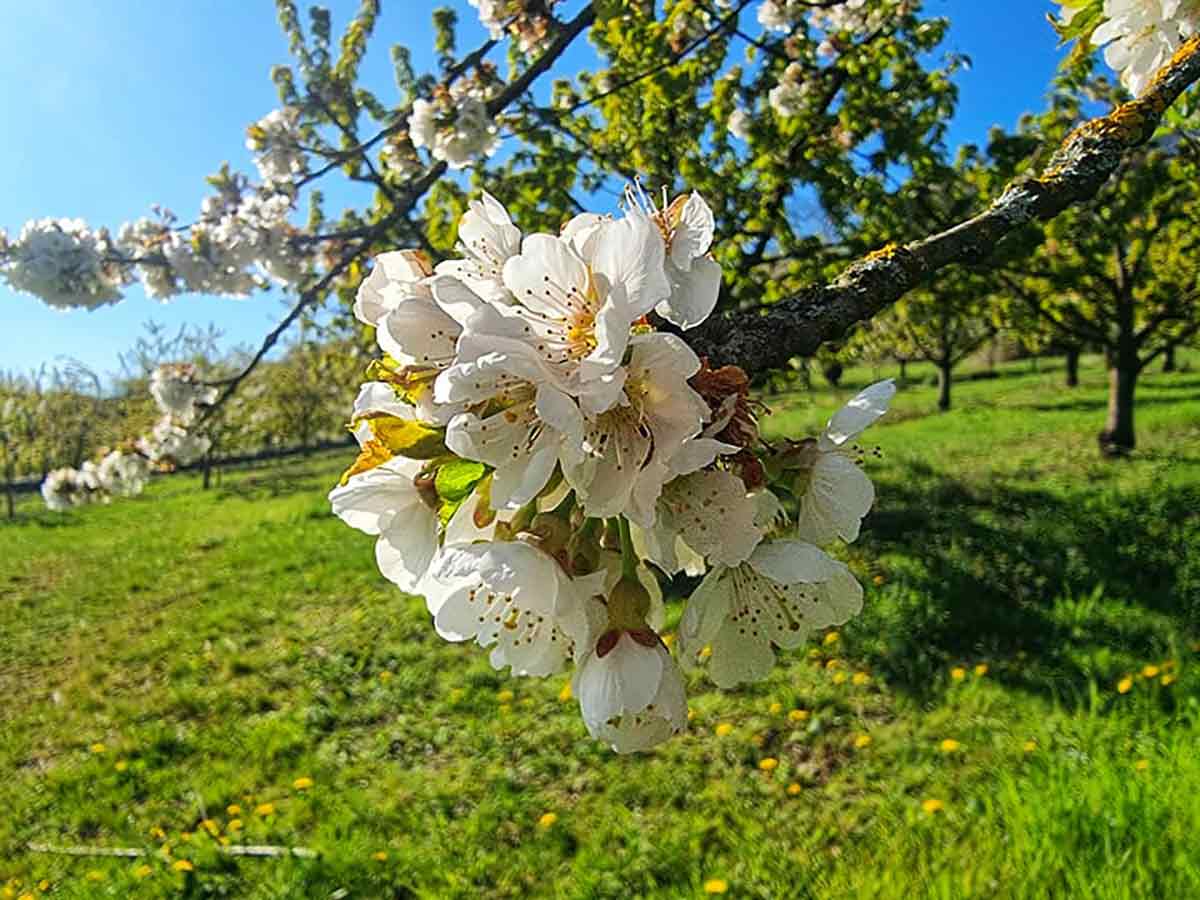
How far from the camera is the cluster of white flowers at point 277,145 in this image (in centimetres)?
464

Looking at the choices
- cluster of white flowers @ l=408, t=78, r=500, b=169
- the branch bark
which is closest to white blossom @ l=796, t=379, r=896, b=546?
the branch bark

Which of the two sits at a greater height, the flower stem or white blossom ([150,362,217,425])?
white blossom ([150,362,217,425])

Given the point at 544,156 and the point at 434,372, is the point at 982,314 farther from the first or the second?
the point at 434,372

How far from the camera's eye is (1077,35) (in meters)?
1.54

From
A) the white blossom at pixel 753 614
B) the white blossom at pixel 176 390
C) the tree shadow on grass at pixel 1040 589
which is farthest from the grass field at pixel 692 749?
the white blossom at pixel 753 614

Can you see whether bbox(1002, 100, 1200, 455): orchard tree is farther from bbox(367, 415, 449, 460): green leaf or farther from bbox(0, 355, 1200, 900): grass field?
bbox(367, 415, 449, 460): green leaf

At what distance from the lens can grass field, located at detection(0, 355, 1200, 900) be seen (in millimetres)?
3012

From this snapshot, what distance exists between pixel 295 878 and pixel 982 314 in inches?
504

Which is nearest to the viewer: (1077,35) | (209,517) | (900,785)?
(1077,35)

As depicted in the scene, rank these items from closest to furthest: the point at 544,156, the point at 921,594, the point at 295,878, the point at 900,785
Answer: the point at 295,878 → the point at 900,785 → the point at 921,594 → the point at 544,156

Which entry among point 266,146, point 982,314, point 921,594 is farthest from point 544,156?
point 982,314

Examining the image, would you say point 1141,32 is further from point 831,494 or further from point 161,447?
point 161,447

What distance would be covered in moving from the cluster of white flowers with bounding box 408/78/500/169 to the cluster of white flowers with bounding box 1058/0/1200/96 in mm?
2799

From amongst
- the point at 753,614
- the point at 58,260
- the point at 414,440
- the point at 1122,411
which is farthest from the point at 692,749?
the point at 1122,411
